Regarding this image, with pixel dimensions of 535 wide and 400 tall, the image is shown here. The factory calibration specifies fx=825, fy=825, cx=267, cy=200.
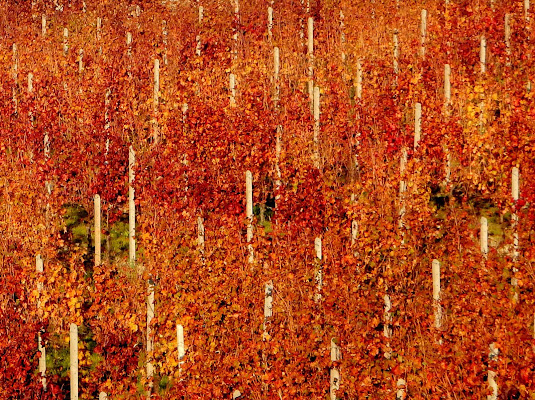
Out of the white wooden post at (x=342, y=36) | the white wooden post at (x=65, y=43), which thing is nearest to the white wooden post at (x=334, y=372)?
the white wooden post at (x=342, y=36)

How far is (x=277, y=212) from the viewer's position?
18.2m

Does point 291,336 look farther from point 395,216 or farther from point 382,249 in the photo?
point 395,216

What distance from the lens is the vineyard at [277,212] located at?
1388 centimetres

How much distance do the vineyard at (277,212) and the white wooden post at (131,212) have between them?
0.09m

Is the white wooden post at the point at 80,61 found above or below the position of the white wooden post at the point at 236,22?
below

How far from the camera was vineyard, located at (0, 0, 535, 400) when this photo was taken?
546 inches

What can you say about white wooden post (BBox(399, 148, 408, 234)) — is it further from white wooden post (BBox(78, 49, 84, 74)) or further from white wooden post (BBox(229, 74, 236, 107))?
white wooden post (BBox(78, 49, 84, 74))

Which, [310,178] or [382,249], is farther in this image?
[310,178]

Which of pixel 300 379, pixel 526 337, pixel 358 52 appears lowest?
pixel 300 379

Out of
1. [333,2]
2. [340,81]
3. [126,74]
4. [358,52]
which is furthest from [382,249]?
[333,2]

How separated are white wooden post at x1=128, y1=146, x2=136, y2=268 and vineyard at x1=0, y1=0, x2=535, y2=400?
0.29 feet

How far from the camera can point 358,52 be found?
25141 mm

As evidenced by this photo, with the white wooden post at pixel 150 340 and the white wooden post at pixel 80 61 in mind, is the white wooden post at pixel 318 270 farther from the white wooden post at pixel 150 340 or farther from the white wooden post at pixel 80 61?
the white wooden post at pixel 80 61

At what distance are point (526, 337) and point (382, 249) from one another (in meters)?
3.76
